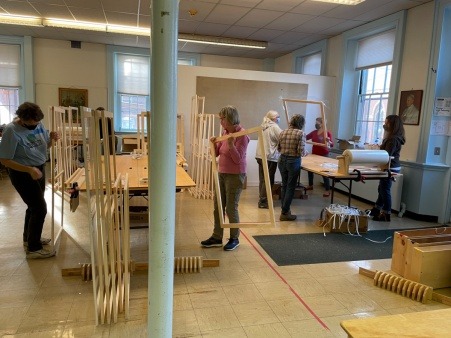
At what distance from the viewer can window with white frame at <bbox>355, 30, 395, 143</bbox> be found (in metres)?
5.98

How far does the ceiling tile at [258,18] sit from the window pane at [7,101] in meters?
6.17

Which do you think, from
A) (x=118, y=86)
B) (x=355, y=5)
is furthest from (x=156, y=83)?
(x=118, y=86)

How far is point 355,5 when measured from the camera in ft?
16.7

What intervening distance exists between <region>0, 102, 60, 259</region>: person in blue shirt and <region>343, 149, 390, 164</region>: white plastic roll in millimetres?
3490

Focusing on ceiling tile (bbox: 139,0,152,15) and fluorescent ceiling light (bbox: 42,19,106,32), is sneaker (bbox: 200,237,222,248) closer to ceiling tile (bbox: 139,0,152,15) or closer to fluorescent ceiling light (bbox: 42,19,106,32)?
ceiling tile (bbox: 139,0,152,15)

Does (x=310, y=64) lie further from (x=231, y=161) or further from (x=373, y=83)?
(x=231, y=161)

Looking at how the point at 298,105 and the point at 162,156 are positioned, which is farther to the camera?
the point at 298,105

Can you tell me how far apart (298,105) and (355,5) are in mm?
2386

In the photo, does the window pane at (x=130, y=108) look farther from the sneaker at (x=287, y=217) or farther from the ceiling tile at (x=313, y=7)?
the sneaker at (x=287, y=217)

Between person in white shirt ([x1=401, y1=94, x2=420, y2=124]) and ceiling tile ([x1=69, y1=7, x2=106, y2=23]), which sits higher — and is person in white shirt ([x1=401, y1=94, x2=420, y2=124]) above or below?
below

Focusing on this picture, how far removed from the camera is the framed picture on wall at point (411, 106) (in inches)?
200

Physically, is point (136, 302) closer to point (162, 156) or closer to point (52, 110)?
point (162, 156)

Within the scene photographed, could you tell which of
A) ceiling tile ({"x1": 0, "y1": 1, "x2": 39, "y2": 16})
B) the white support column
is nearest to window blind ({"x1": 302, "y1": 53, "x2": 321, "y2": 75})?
ceiling tile ({"x1": 0, "y1": 1, "x2": 39, "y2": 16})

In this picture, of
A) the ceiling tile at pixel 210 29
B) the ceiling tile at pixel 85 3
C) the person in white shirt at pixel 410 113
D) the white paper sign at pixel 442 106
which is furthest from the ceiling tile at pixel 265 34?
the white paper sign at pixel 442 106
